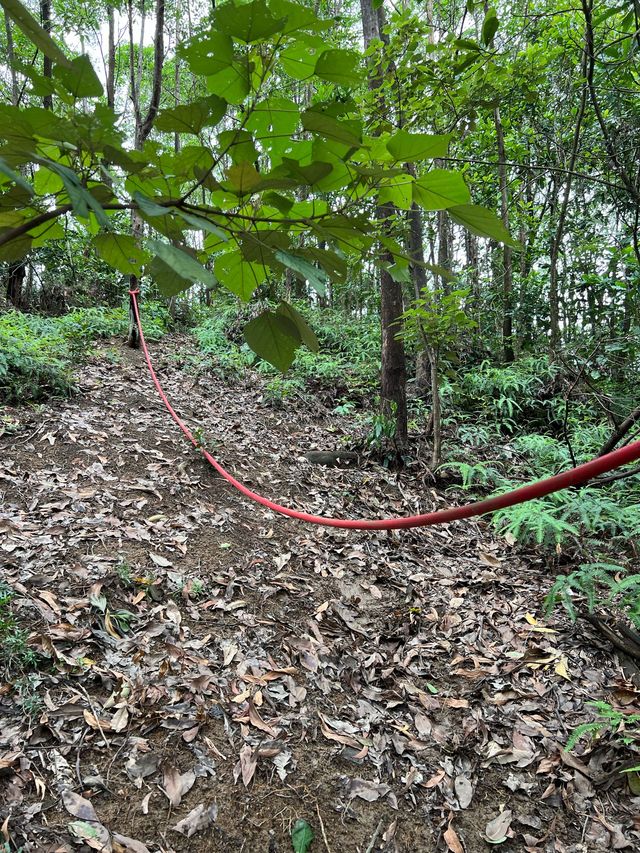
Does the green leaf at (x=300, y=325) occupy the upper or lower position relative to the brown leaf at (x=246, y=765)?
upper

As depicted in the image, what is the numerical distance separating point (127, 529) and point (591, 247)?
7037mm

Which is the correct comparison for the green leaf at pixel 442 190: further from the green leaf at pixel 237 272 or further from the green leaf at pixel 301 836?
the green leaf at pixel 301 836

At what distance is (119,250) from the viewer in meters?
0.66

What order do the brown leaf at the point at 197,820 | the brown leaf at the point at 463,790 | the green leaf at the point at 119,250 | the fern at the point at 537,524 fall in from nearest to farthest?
the green leaf at the point at 119,250
the brown leaf at the point at 197,820
the brown leaf at the point at 463,790
the fern at the point at 537,524

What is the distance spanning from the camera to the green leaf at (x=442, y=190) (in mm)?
494

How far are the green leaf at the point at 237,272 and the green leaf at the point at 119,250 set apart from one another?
0.12 metres

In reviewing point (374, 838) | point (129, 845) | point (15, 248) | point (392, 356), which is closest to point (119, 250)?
point (15, 248)

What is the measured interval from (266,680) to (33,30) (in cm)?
243

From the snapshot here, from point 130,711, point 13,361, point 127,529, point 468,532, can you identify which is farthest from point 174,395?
point 130,711

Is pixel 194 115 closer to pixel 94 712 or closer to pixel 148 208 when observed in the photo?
pixel 148 208

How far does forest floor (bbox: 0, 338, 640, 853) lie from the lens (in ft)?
5.52

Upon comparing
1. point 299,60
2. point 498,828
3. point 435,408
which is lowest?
point 498,828

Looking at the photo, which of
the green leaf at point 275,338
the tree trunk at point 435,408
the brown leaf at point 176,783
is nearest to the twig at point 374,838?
the brown leaf at point 176,783

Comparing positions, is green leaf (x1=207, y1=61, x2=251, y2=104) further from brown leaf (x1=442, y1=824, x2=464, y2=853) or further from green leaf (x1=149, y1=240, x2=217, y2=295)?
brown leaf (x1=442, y1=824, x2=464, y2=853)
